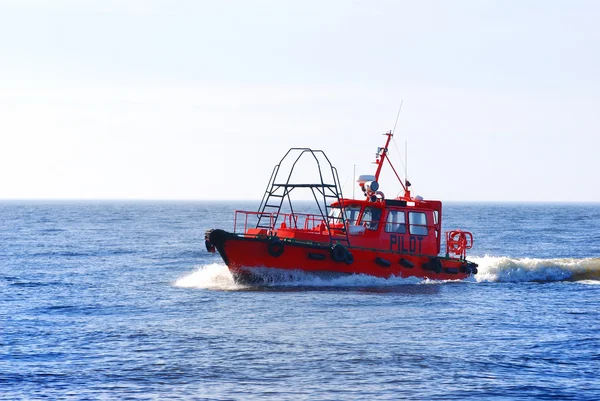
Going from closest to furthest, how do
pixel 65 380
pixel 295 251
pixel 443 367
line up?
pixel 65 380
pixel 443 367
pixel 295 251

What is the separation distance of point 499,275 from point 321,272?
8223mm

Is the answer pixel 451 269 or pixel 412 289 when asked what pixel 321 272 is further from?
pixel 451 269

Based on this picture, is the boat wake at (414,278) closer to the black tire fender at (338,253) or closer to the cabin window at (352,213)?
the black tire fender at (338,253)

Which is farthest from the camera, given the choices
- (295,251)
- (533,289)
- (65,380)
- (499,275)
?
(499,275)

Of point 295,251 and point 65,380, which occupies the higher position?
point 295,251

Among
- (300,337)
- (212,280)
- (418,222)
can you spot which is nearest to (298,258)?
(212,280)

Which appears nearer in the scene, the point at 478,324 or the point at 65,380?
the point at 65,380

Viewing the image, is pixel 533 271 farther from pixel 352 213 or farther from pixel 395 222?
pixel 352 213

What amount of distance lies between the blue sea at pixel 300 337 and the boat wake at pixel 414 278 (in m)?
0.05

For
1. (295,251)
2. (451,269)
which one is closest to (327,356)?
(295,251)

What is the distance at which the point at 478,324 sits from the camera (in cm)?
1986

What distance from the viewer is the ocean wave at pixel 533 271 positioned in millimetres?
30266

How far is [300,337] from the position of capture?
17.8 metres

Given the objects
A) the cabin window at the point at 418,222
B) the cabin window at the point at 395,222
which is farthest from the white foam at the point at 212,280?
the cabin window at the point at 418,222
